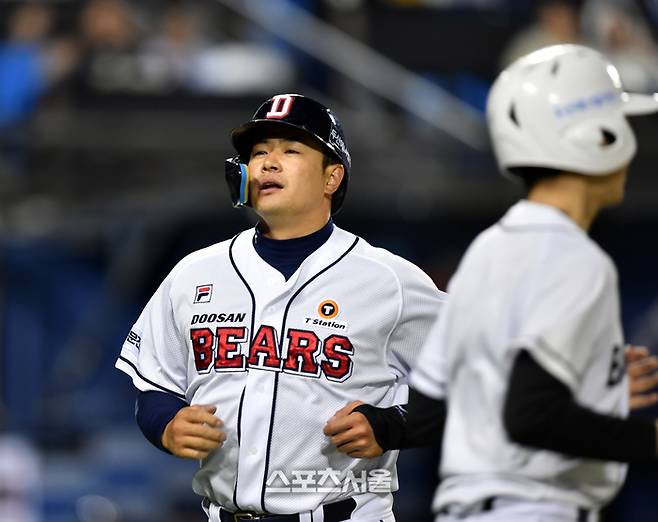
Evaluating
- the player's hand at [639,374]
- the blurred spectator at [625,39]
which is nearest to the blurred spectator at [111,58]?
the blurred spectator at [625,39]

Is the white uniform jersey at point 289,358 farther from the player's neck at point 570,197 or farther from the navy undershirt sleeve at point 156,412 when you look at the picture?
the player's neck at point 570,197

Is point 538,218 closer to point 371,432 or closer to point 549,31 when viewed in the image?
point 371,432

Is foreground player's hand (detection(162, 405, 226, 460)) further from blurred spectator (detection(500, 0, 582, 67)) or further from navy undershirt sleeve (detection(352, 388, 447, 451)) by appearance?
blurred spectator (detection(500, 0, 582, 67))

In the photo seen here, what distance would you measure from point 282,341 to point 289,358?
0.16 feet

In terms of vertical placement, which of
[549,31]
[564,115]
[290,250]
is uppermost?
[549,31]

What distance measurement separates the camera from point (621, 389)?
112 inches

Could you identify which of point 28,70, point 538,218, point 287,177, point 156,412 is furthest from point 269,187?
point 28,70

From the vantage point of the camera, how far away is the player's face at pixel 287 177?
3717 millimetres

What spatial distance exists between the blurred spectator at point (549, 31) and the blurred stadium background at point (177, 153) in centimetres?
2

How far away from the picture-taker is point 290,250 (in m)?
3.81

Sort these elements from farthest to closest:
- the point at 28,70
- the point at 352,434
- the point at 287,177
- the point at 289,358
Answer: the point at 28,70 < the point at 287,177 < the point at 289,358 < the point at 352,434

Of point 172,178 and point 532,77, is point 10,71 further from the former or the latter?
point 532,77

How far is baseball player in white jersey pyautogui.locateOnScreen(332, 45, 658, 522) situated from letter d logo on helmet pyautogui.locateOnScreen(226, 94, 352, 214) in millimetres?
910

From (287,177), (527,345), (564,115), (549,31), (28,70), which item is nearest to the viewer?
(527,345)
